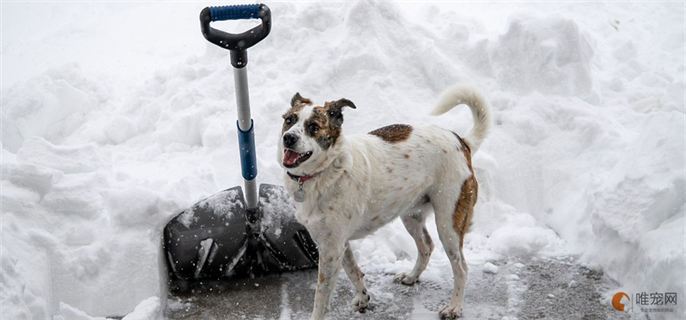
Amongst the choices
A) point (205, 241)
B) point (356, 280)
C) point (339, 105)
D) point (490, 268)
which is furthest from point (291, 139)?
point (490, 268)

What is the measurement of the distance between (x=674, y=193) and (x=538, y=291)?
0.95m

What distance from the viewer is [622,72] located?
5695 millimetres

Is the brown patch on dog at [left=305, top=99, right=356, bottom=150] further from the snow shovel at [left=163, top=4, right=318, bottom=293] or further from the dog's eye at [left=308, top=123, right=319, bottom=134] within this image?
the snow shovel at [left=163, top=4, right=318, bottom=293]

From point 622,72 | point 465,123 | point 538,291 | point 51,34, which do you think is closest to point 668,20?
point 622,72

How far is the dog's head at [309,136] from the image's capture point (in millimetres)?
2414

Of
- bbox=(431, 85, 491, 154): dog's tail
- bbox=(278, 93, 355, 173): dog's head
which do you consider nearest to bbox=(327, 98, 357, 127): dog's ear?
bbox=(278, 93, 355, 173): dog's head

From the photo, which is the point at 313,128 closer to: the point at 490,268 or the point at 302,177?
the point at 302,177

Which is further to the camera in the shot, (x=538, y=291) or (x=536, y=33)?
(x=536, y=33)

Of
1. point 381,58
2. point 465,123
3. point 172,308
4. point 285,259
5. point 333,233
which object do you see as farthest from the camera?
point 381,58

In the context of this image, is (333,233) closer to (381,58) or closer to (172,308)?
(172,308)

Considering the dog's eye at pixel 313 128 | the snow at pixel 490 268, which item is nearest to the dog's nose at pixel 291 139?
the dog's eye at pixel 313 128

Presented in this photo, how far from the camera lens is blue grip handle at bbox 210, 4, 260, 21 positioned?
8.81 ft

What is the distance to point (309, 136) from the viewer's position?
8.09 feet

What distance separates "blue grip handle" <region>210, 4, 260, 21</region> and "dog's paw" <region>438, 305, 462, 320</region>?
1881 mm
